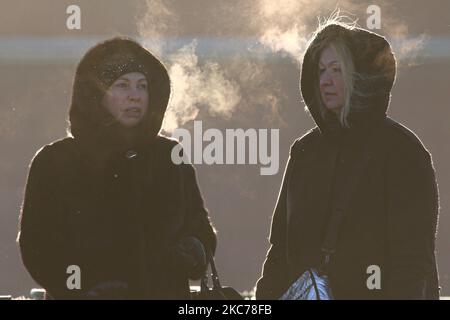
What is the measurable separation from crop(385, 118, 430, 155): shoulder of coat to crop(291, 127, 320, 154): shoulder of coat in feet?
1.19

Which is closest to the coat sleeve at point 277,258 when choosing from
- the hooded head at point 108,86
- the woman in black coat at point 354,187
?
the woman in black coat at point 354,187

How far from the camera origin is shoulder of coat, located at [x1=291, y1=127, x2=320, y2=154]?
4132 millimetres

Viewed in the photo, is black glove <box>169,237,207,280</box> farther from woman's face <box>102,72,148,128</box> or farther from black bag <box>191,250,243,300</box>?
woman's face <box>102,72,148,128</box>

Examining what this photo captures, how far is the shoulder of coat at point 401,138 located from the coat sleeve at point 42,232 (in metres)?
1.66

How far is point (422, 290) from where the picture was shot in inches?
147

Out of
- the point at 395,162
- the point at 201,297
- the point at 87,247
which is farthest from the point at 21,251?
the point at 395,162

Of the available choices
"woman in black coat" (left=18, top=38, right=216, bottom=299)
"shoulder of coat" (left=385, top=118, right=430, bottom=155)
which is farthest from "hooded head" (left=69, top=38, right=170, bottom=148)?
"shoulder of coat" (left=385, top=118, right=430, bottom=155)

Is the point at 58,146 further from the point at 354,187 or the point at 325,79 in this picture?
the point at 354,187

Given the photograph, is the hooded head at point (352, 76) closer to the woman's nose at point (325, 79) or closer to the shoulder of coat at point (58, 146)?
the woman's nose at point (325, 79)

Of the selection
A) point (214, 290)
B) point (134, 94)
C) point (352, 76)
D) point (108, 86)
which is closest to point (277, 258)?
point (214, 290)

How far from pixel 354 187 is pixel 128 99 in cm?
120

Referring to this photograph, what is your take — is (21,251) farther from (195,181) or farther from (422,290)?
(422,290)

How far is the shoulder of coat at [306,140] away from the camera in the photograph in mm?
4132

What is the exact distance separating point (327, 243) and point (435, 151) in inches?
33.6
